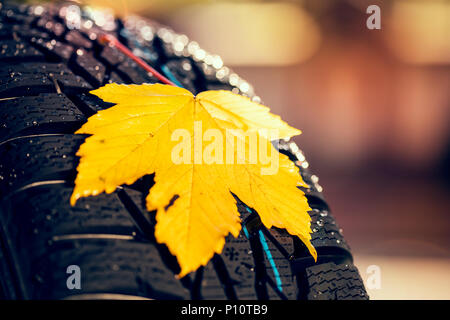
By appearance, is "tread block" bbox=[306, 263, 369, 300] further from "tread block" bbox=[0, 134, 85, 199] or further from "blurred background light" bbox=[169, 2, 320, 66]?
"blurred background light" bbox=[169, 2, 320, 66]

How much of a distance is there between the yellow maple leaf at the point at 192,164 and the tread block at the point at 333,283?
23 mm

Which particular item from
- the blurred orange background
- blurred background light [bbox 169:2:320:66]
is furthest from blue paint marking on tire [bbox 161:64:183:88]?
blurred background light [bbox 169:2:320:66]

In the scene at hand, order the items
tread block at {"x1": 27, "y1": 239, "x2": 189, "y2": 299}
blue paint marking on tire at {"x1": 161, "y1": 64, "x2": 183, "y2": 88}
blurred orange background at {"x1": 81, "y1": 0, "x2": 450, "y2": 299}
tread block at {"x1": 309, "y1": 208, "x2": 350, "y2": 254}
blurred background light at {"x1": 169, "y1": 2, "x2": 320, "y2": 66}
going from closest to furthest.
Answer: tread block at {"x1": 27, "y1": 239, "x2": 189, "y2": 299} → tread block at {"x1": 309, "y1": 208, "x2": 350, "y2": 254} → blue paint marking on tire at {"x1": 161, "y1": 64, "x2": 183, "y2": 88} → blurred orange background at {"x1": 81, "y1": 0, "x2": 450, "y2": 299} → blurred background light at {"x1": 169, "y1": 2, "x2": 320, "y2": 66}

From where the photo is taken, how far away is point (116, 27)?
71 cm

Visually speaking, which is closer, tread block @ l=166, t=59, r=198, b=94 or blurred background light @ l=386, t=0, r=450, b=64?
tread block @ l=166, t=59, r=198, b=94

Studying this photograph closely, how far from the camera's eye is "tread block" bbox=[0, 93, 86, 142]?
463 millimetres

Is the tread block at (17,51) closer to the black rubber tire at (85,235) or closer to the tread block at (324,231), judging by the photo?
the black rubber tire at (85,235)

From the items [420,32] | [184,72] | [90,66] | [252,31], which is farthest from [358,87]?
[90,66]

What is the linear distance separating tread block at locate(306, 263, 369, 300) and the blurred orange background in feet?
6.29

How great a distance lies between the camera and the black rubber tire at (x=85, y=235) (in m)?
0.39
